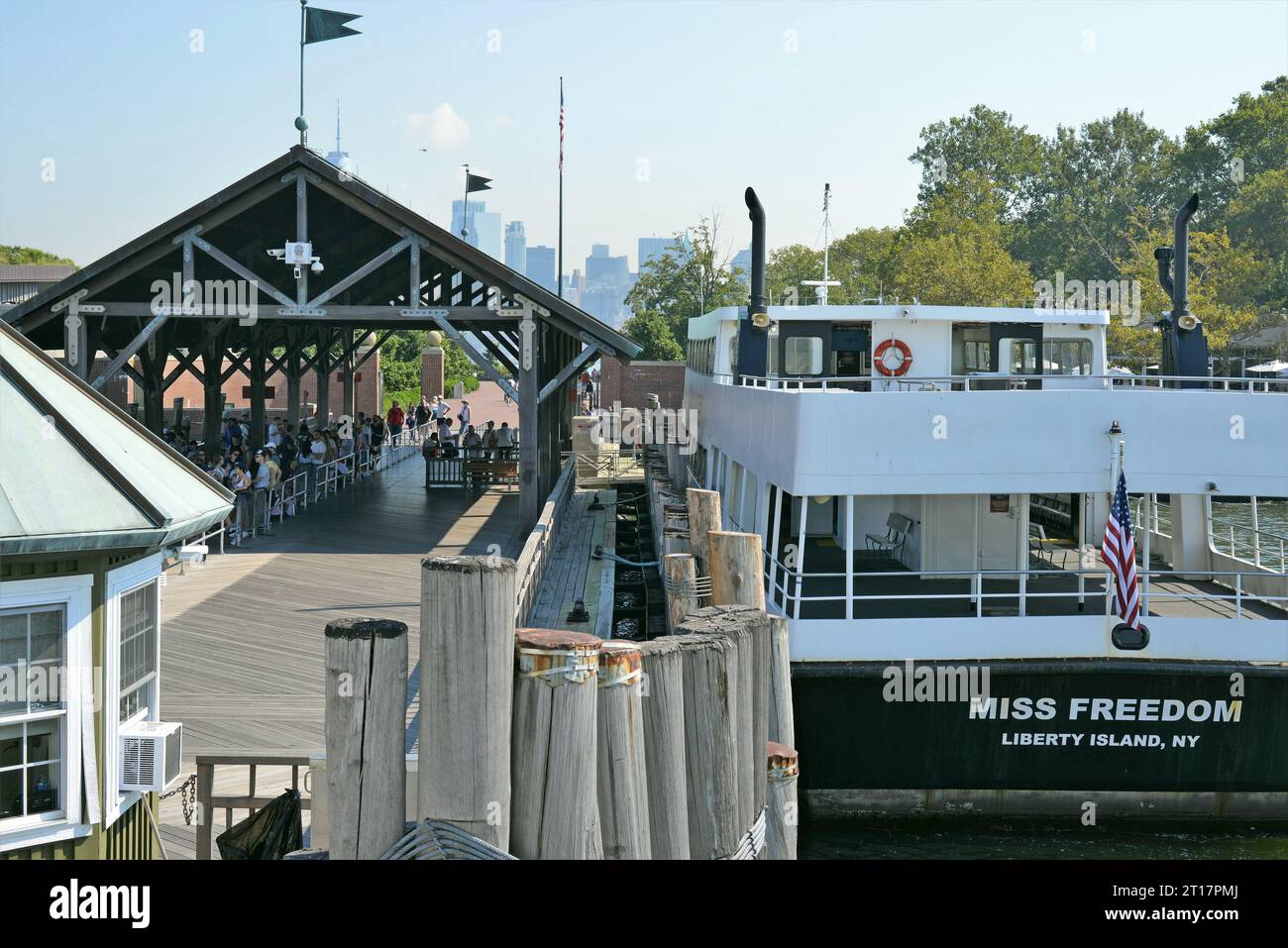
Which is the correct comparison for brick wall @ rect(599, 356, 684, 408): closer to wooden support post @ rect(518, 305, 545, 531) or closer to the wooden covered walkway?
the wooden covered walkway

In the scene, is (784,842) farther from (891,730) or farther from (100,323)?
(100,323)

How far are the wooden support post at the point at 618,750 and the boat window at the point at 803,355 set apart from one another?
13.0 m

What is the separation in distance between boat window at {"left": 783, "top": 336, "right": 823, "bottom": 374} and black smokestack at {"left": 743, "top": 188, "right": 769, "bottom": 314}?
Answer: 2.25 feet

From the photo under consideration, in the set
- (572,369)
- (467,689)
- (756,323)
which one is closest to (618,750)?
(467,689)

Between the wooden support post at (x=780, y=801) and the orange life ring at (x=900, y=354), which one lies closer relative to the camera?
the wooden support post at (x=780, y=801)

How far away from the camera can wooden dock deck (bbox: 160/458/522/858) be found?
1123cm

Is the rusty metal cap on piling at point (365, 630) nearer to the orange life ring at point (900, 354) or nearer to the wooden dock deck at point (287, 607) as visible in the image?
the wooden dock deck at point (287, 607)

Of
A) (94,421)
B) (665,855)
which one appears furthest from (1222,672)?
(94,421)

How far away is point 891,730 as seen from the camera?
486 inches

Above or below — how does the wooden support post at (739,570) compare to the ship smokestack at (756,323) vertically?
below

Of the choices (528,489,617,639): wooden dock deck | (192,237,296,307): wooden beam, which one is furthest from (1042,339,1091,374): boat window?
(192,237,296,307): wooden beam

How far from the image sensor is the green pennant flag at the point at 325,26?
22.0m

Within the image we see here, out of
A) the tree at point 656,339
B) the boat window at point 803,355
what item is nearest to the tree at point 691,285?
the tree at point 656,339

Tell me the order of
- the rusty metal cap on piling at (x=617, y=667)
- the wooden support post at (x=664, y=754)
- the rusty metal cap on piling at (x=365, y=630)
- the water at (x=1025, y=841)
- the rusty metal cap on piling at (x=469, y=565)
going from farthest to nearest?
the water at (x=1025, y=841) → the wooden support post at (x=664, y=754) → the rusty metal cap on piling at (x=617, y=667) → the rusty metal cap on piling at (x=365, y=630) → the rusty metal cap on piling at (x=469, y=565)
